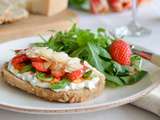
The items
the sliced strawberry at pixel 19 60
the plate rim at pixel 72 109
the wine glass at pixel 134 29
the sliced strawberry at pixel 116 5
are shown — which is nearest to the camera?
the plate rim at pixel 72 109

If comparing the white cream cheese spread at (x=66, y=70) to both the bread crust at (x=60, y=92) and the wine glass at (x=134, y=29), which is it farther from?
the wine glass at (x=134, y=29)

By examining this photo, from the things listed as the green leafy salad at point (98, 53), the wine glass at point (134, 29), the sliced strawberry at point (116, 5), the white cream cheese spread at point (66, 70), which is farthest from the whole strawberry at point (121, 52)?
the sliced strawberry at point (116, 5)

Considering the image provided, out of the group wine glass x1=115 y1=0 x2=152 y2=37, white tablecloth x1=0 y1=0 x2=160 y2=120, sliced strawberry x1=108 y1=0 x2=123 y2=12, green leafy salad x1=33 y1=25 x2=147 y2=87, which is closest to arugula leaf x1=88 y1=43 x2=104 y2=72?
green leafy salad x1=33 y1=25 x2=147 y2=87

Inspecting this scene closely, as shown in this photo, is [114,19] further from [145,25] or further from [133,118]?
[133,118]

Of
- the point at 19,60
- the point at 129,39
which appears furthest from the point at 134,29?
the point at 19,60

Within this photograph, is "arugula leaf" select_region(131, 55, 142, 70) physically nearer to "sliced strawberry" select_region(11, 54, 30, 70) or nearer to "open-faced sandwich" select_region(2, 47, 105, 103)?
"open-faced sandwich" select_region(2, 47, 105, 103)

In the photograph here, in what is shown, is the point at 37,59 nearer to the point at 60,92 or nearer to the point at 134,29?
the point at 60,92
